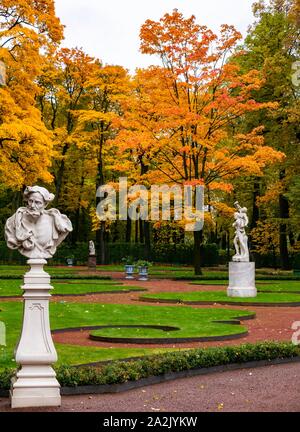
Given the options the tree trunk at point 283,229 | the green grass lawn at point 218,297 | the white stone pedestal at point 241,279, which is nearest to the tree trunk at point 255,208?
the tree trunk at point 283,229

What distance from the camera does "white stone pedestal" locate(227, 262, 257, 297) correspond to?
24.0m

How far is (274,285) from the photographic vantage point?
30891 mm

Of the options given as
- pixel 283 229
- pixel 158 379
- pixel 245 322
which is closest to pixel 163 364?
pixel 158 379

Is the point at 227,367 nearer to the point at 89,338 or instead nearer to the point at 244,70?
the point at 89,338

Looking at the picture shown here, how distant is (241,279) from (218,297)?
1096 millimetres

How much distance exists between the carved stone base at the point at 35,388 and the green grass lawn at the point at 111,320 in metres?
2.47

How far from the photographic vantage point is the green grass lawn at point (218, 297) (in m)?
22.6

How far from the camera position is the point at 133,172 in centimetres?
4384

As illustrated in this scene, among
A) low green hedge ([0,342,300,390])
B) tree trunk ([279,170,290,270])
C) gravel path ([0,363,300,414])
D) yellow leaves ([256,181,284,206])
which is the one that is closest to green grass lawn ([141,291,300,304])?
low green hedge ([0,342,300,390])

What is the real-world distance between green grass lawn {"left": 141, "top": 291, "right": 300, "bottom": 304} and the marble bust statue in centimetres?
1419

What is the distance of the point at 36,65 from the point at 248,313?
13399mm

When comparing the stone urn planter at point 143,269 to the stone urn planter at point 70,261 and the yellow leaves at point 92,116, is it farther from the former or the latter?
the stone urn planter at point 70,261

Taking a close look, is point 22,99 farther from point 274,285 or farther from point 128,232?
point 128,232

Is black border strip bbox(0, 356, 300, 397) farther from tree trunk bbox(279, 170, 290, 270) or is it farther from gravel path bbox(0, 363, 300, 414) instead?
tree trunk bbox(279, 170, 290, 270)
